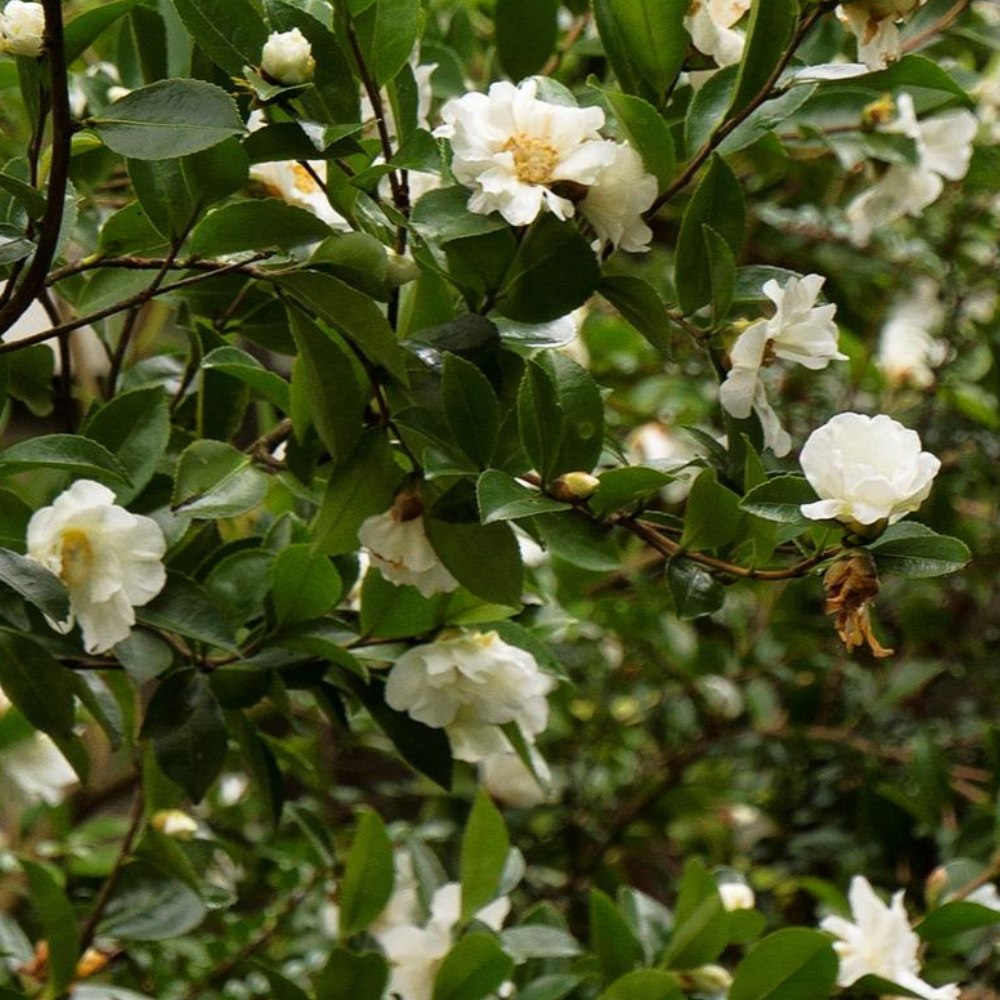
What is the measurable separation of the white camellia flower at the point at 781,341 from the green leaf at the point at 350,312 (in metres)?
0.16

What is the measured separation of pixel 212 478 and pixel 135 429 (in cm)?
6

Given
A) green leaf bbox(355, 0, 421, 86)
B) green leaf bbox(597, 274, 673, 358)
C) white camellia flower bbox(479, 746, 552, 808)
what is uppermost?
green leaf bbox(355, 0, 421, 86)

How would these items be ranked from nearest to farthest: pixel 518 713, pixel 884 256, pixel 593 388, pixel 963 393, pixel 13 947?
pixel 593 388 → pixel 518 713 → pixel 13 947 → pixel 963 393 → pixel 884 256

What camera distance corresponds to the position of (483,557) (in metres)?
0.75

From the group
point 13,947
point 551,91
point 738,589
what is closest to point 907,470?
point 551,91

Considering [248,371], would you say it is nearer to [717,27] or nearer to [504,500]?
[504,500]

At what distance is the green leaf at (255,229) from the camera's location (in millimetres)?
678

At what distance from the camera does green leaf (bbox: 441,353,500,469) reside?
2.28 feet

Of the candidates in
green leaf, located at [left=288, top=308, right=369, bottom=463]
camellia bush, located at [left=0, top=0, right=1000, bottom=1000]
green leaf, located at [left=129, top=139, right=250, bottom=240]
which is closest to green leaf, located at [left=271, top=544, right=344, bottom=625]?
camellia bush, located at [left=0, top=0, right=1000, bottom=1000]

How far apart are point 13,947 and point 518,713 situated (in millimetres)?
448

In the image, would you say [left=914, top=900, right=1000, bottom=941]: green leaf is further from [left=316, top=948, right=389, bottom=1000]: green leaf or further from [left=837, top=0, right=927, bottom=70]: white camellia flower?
[left=837, top=0, right=927, bottom=70]: white camellia flower

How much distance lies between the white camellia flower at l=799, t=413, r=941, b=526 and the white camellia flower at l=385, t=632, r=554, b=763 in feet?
0.81

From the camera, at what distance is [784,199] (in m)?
1.96

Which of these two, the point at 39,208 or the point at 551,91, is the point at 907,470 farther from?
the point at 39,208
